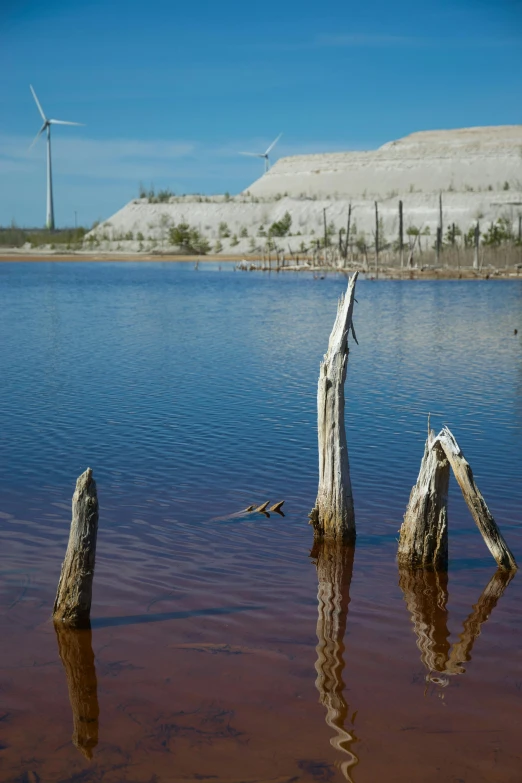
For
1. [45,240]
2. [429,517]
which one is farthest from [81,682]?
[45,240]

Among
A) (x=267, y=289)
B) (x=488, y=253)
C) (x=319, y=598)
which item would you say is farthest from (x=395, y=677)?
(x=488, y=253)

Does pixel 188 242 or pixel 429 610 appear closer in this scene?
pixel 429 610

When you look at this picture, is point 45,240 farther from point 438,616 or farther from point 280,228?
point 438,616

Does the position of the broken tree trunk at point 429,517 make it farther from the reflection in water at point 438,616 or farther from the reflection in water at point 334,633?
the reflection in water at point 334,633

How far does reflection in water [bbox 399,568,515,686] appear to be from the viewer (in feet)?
22.8

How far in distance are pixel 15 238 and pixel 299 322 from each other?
110 meters

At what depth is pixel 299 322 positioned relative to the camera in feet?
113

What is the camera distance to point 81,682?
657 centimetres

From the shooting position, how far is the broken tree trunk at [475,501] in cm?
802

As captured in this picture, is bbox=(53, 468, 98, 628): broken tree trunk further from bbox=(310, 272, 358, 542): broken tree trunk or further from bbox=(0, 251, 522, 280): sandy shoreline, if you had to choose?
bbox=(0, 251, 522, 280): sandy shoreline

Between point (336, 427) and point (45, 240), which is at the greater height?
point (45, 240)

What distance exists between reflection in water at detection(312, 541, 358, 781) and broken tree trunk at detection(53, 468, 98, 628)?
6.36ft

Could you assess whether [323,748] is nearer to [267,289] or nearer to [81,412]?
[81,412]

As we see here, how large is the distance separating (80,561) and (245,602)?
64.5 inches
